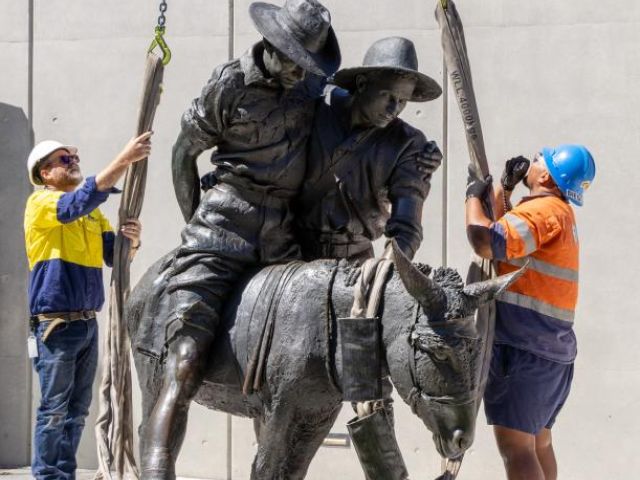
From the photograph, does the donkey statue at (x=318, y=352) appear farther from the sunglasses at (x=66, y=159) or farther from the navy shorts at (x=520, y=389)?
the sunglasses at (x=66, y=159)

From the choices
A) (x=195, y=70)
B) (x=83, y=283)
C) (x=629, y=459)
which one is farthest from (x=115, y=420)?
(x=629, y=459)

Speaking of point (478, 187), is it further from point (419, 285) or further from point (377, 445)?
point (377, 445)

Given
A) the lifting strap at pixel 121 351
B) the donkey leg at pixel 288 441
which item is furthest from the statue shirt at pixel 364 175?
the lifting strap at pixel 121 351

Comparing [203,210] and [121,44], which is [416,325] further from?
[121,44]

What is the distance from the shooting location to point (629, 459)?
20.0 feet

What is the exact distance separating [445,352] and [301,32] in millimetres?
1152

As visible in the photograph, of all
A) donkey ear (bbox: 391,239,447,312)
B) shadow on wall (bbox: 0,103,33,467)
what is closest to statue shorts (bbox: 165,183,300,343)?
donkey ear (bbox: 391,239,447,312)

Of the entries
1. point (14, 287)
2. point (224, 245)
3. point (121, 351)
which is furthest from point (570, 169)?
point (14, 287)

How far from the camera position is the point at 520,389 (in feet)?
13.9

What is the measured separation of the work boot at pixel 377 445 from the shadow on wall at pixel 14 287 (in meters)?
3.95

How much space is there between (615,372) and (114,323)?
9.23 feet

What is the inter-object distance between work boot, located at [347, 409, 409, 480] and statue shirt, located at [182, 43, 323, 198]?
928mm

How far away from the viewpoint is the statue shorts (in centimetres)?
376

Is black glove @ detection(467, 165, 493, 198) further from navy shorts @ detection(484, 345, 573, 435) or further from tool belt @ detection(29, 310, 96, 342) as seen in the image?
tool belt @ detection(29, 310, 96, 342)
